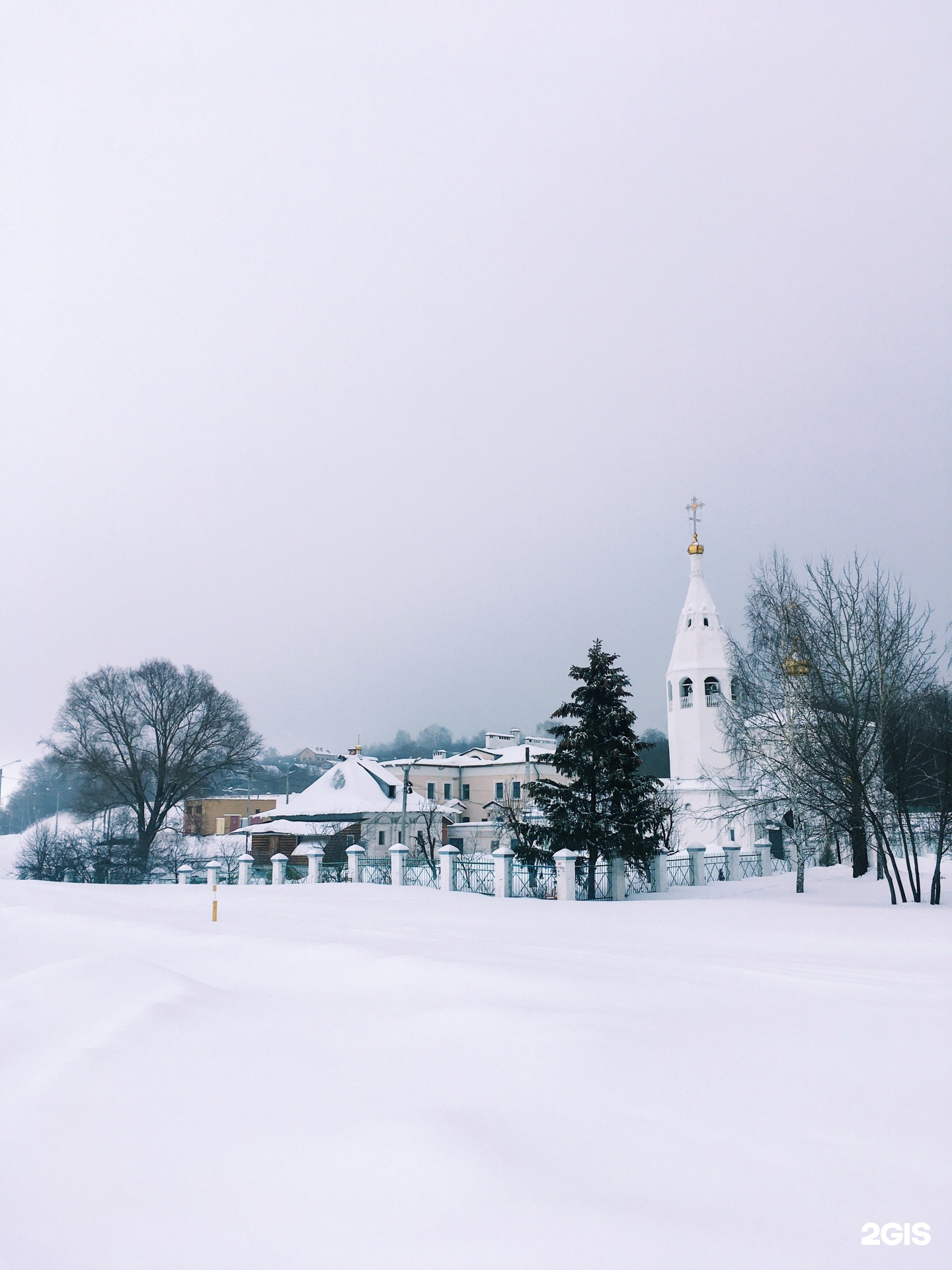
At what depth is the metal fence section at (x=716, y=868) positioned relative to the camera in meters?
29.6

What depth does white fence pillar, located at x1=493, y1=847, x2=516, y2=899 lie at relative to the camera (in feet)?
75.2

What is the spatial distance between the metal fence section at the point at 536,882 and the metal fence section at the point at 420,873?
12.9ft

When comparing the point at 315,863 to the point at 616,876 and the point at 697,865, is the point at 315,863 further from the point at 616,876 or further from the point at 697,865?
the point at 697,865

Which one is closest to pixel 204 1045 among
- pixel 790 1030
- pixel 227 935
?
pixel 790 1030

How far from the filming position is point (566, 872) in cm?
2202

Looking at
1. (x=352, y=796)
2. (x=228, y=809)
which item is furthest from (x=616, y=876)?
(x=228, y=809)

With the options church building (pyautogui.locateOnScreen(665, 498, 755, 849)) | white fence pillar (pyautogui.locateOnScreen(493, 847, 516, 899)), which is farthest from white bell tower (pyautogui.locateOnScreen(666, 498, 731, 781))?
white fence pillar (pyautogui.locateOnScreen(493, 847, 516, 899))

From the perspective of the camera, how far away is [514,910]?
62.1ft

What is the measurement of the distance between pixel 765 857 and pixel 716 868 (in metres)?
1.70

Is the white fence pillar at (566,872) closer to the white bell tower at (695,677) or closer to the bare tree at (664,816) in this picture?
the bare tree at (664,816)

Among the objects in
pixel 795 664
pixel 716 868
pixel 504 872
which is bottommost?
pixel 716 868

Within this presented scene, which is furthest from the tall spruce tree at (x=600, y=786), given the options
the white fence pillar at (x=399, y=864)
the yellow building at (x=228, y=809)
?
the yellow building at (x=228, y=809)

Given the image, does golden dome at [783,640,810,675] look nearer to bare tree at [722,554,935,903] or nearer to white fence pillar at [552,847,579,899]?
bare tree at [722,554,935,903]

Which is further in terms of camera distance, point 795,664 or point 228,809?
point 228,809
